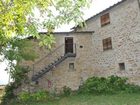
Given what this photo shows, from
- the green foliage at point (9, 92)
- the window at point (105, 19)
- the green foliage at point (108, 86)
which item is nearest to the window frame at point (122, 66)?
the green foliage at point (108, 86)

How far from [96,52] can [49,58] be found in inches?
191

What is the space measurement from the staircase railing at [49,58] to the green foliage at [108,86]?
4411 mm

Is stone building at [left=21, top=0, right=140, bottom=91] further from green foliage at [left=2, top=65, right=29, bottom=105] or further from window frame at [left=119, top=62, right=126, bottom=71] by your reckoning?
green foliage at [left=2, top=65, right=29, bottom=105]

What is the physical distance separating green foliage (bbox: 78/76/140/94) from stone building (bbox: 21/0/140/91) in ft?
3.35

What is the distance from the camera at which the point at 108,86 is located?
18.7 m

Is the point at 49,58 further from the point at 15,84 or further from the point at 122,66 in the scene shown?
the point at 122,66

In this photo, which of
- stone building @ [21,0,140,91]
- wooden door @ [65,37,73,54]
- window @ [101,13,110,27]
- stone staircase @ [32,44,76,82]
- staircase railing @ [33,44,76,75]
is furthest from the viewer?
wooden door @ [65,37,73,54]

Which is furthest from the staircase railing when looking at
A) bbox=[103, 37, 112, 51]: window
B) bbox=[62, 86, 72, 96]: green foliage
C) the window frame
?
the window frame

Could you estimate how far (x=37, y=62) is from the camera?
22031 mm

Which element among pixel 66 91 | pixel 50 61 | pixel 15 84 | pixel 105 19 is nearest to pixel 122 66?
pixel 105 19

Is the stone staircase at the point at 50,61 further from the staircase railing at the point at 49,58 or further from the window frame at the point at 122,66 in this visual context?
the window frame at the point at 122,66

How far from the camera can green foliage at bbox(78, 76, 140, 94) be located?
1801 centimetres

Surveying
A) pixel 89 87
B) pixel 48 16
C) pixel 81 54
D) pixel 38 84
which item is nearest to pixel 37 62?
pixel 38 84

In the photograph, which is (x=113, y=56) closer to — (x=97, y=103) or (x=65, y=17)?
(x=97, y=103)
